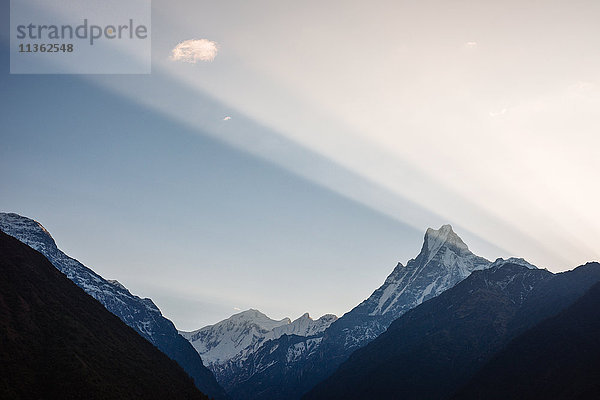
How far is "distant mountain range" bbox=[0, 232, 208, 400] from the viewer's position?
135 meters

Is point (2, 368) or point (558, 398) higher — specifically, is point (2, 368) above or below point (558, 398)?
above

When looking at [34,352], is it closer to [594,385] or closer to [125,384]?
[125,384]

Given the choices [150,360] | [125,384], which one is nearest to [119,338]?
[150,360]

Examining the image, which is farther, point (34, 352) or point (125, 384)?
point (125, 384)

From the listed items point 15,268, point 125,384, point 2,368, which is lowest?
point 125,384

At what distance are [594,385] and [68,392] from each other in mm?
162748

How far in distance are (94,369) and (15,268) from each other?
59378 millimetres

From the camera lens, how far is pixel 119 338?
199m

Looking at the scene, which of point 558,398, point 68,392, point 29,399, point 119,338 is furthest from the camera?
point 119,338

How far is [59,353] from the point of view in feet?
495

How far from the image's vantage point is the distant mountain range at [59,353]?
13538cm

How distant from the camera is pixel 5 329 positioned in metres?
149

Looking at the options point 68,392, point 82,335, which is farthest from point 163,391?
point 68,392

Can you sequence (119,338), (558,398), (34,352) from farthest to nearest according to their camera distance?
(119,338) < (558,398) < (34,352)
